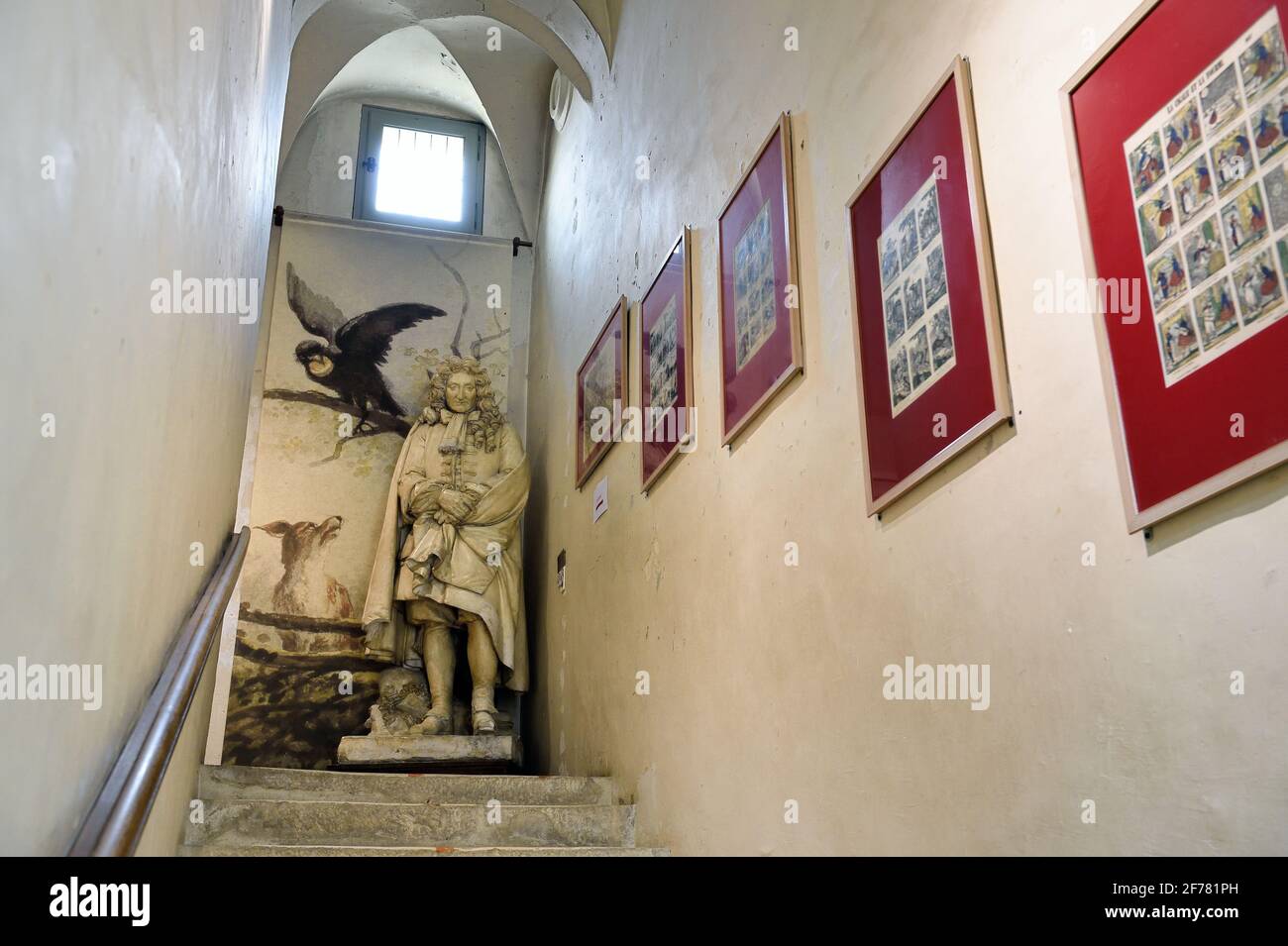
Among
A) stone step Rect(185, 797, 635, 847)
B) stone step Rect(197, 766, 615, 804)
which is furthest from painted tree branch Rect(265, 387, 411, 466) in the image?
stone step Rect(185, 797, 635, 847)

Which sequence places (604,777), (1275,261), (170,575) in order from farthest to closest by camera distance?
1. (604,777)
2. (170,575)
3. (1275,261)

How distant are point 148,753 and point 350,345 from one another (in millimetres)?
6482

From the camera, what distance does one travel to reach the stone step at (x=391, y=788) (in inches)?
170

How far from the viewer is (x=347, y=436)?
787 cm

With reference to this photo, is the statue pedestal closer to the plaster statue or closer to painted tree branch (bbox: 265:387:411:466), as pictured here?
the plaster statue

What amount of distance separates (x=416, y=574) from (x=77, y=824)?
4.96 metres

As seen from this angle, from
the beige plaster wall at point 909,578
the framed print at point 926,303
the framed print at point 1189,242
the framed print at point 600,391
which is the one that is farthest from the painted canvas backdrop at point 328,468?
the framed print at point 1189,242

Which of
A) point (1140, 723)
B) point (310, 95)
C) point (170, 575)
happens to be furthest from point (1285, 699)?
point (310, 95)

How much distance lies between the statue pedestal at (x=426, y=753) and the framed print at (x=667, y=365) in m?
2.04

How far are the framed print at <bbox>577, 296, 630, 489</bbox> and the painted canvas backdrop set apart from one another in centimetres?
207

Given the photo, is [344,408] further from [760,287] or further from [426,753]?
[760,287]

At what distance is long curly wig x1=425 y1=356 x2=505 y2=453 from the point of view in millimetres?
7320

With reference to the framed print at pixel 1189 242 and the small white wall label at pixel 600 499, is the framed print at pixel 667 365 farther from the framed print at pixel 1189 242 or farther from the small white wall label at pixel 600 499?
the framed print at pixel 1189 242

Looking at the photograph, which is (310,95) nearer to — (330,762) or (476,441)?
(476,441)
